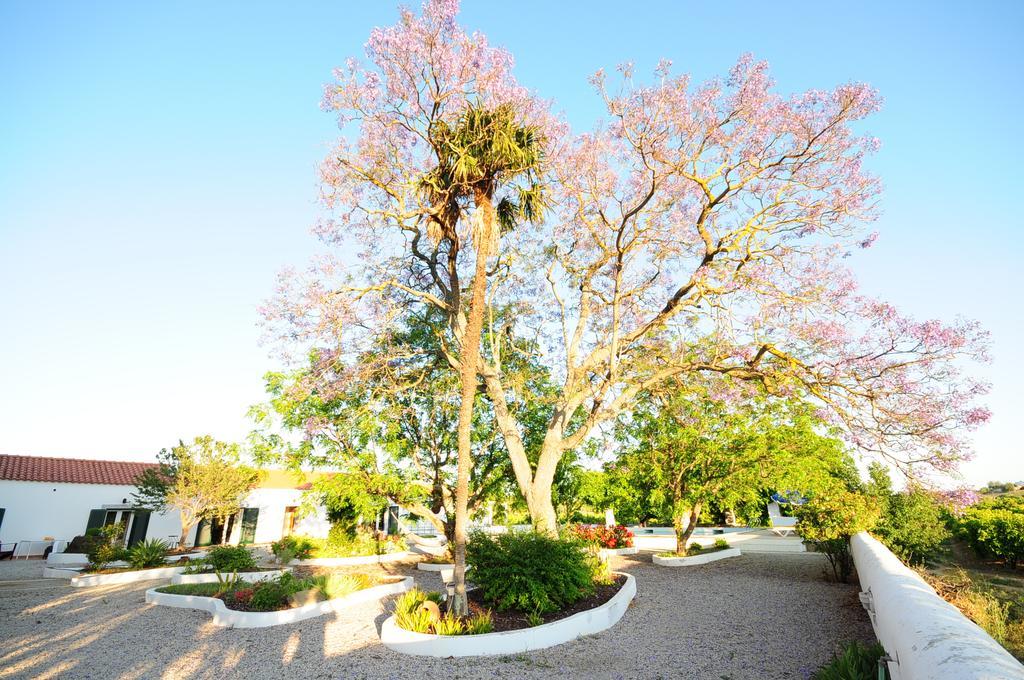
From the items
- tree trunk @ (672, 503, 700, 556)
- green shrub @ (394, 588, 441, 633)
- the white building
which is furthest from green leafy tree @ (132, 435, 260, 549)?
Answer: tree trunk @ (672, 503, 700, 556)

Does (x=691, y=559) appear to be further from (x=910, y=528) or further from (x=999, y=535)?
(x=999, y=535)

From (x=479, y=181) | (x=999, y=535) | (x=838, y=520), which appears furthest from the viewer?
(x=999, y=535)

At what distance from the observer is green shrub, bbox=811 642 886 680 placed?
5.05 m

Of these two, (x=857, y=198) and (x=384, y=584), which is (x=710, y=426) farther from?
(x=384, y=584)

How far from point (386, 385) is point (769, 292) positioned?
1089 centimetres

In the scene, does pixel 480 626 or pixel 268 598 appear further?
pixel 268 598

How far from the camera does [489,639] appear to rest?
282 inches

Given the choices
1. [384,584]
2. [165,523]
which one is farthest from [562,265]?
[165,523]

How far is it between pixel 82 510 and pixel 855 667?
105 feet

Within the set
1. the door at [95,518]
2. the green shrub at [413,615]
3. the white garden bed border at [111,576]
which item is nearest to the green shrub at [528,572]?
the green shrub at [413,615]

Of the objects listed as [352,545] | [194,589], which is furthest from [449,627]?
[352,545]

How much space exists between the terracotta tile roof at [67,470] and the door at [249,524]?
6133 millimetres

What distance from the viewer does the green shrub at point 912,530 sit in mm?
11805

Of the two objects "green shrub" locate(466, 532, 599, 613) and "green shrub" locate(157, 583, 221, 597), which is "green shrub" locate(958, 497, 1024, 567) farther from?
"green shrub" locate(157, 583, 221, 597)
